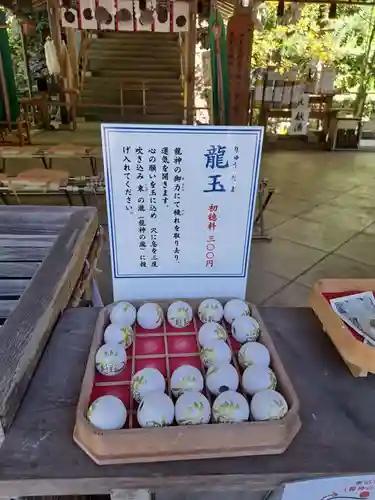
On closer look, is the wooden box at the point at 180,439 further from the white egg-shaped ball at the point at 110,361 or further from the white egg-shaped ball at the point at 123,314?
the white egg-shaped ball at the point at 123,314

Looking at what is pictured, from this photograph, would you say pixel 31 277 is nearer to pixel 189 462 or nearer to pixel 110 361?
pixel 110 361

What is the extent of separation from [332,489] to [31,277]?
3.60 ft

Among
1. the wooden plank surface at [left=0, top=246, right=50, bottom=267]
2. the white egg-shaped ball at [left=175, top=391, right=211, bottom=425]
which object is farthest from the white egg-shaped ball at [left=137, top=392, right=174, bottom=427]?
the wooden plank surface at [left=0, top=246, right=50, bottom=267]

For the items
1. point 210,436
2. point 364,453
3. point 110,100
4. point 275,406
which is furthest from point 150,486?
point 110,100

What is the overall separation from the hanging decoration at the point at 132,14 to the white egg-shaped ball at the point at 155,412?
6.98 m

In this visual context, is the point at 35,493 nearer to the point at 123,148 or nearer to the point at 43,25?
the point at 123,148

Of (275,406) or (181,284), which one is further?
(181,284)

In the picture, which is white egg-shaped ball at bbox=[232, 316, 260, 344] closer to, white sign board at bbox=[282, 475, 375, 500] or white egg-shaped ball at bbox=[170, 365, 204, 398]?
white egg-shaped ball at bbox=[170, 365, 204, 398]

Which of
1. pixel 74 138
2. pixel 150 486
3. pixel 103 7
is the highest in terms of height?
pixel 103 7

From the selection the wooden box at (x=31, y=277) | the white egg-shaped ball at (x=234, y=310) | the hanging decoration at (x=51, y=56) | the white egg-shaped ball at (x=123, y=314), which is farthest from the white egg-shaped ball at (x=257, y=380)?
the hanging decoration at (x=51, y=56)

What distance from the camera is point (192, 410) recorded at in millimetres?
890

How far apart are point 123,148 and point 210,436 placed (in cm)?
79

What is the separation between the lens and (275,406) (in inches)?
35.5

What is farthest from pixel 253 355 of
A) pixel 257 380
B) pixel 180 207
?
pixel 180 207
